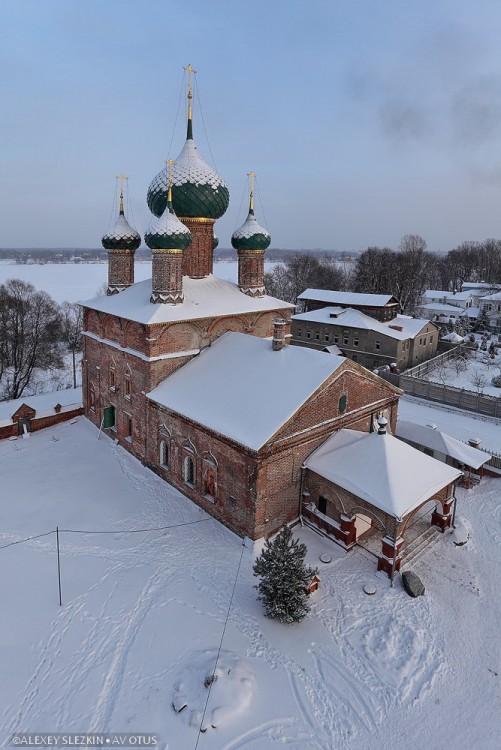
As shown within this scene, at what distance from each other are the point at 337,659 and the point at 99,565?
5489mm

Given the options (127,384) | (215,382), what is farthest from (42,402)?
(215,382)

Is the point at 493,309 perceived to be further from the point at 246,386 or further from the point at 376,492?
the point at 376,492

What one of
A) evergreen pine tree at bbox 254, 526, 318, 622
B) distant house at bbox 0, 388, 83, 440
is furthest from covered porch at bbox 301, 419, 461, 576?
distant house at bbox 0, 388, 83, 440

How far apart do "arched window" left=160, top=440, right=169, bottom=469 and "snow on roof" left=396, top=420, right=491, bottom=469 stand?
7966 mm

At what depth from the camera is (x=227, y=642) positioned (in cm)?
873

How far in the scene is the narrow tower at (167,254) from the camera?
14.3 meters

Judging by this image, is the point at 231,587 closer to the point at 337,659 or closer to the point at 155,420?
the point at 337,659

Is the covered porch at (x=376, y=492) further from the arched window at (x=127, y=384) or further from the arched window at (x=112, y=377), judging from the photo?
the arched window at (x=112, y=377)

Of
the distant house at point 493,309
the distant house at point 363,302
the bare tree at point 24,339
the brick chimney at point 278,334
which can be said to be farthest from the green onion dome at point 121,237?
the distant house at point 493,309

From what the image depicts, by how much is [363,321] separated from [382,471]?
21152 mm

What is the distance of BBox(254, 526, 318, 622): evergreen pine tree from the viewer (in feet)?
29.7

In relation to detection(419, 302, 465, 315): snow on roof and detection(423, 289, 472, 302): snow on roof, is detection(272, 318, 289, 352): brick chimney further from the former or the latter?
detection(423, 289, 472, 302): snow on roof

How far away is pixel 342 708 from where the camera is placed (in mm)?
7652

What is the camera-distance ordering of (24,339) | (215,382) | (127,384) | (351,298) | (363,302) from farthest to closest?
(351,298) < (363,302) < (24,339) < (127,384) < (215,382)
